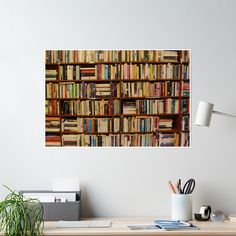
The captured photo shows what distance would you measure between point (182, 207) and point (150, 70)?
0.78 m

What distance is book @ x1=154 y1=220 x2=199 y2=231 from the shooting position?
2838mm

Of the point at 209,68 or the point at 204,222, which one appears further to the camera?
the point at 209,68

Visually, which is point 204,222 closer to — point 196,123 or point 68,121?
point 196,123

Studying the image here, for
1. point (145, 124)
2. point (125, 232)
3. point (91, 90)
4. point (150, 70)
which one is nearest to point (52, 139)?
point (91, 90)

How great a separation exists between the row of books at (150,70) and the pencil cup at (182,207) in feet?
2.22

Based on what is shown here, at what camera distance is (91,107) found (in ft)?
10.9

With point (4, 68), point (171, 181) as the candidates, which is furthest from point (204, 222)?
point (4, 68)

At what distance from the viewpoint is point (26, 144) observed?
3287mm

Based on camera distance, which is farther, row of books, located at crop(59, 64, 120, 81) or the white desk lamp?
row of books, located at crop(59, 64, 120, 81)

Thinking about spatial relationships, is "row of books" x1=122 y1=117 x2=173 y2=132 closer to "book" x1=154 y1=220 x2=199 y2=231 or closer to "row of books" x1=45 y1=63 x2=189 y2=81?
"row of books" x1=45 y1=63 x2=189 y2=81

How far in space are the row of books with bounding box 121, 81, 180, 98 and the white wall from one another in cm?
12

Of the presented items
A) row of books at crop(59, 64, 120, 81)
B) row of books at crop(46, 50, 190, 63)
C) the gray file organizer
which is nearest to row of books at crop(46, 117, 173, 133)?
row of books at crop(59, 64, 120, 81)

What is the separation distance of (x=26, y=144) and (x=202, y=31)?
1171mm

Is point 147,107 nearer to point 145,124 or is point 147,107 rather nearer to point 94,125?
point 145,124
